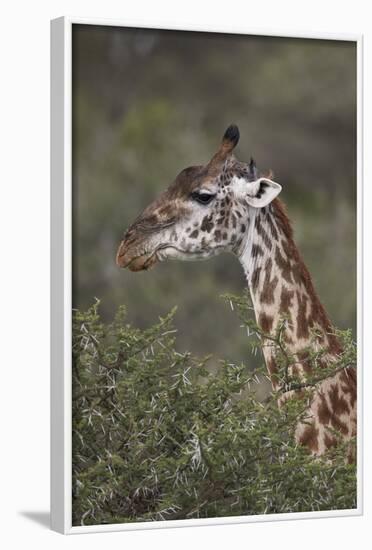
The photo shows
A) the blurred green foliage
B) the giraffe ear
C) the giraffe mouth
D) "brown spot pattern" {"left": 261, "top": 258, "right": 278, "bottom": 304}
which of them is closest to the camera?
the blurred green foliage

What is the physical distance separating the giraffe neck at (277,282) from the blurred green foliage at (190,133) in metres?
0.14

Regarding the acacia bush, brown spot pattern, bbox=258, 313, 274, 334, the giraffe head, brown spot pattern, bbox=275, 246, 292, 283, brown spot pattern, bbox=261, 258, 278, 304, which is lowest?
the acacia bush

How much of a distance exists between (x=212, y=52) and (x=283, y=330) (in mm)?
1513

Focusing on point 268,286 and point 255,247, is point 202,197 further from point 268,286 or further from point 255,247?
point 268,286

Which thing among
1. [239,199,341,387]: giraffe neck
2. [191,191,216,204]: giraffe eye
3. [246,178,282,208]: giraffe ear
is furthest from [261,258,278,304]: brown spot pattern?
[191,191,216,204]: giraffe eye

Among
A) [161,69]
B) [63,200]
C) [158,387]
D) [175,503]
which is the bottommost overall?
[175,503]

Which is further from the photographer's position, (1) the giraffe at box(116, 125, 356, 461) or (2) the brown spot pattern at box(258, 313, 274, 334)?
(2) the brown spot pattern at box(258, 313, 274, 334)

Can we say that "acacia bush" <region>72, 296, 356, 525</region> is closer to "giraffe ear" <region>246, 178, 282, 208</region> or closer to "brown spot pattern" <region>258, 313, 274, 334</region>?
"brown spot pattern" <region>258, 313, 274, 334</region>

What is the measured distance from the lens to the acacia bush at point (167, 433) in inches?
359

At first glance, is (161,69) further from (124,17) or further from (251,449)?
(251,449)

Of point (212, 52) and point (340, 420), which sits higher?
point (212, 52)

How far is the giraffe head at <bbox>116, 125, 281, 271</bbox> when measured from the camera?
30.9 feet

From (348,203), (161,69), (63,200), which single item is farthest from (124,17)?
(348,203)

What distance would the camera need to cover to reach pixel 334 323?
32.4ft
